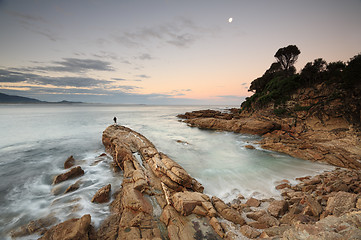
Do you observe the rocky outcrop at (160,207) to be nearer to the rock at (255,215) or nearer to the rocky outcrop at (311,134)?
the rock at (255,215)

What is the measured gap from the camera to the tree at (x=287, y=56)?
31347mm

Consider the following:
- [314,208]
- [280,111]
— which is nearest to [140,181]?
[314,208]

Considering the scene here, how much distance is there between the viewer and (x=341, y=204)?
403 centimetres

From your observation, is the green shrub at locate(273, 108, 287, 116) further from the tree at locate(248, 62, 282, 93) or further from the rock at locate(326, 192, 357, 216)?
the rock at locate(326, 192, 357, 216)

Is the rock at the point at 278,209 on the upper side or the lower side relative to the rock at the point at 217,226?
lower

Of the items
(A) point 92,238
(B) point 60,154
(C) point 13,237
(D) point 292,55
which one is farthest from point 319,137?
(D) point 292,55

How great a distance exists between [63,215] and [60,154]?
9.37 m

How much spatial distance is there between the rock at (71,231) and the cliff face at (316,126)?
13.9 metres

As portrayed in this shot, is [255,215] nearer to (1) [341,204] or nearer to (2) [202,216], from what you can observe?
(2) [202,216]

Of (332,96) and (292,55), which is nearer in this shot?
(332,96)

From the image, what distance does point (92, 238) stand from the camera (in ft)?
12.9

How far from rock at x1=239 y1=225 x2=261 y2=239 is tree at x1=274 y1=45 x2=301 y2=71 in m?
37.7

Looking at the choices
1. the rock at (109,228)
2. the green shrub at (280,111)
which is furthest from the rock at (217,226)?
the green shrub at (280,111)

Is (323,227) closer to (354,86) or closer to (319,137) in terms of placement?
(319,137)
